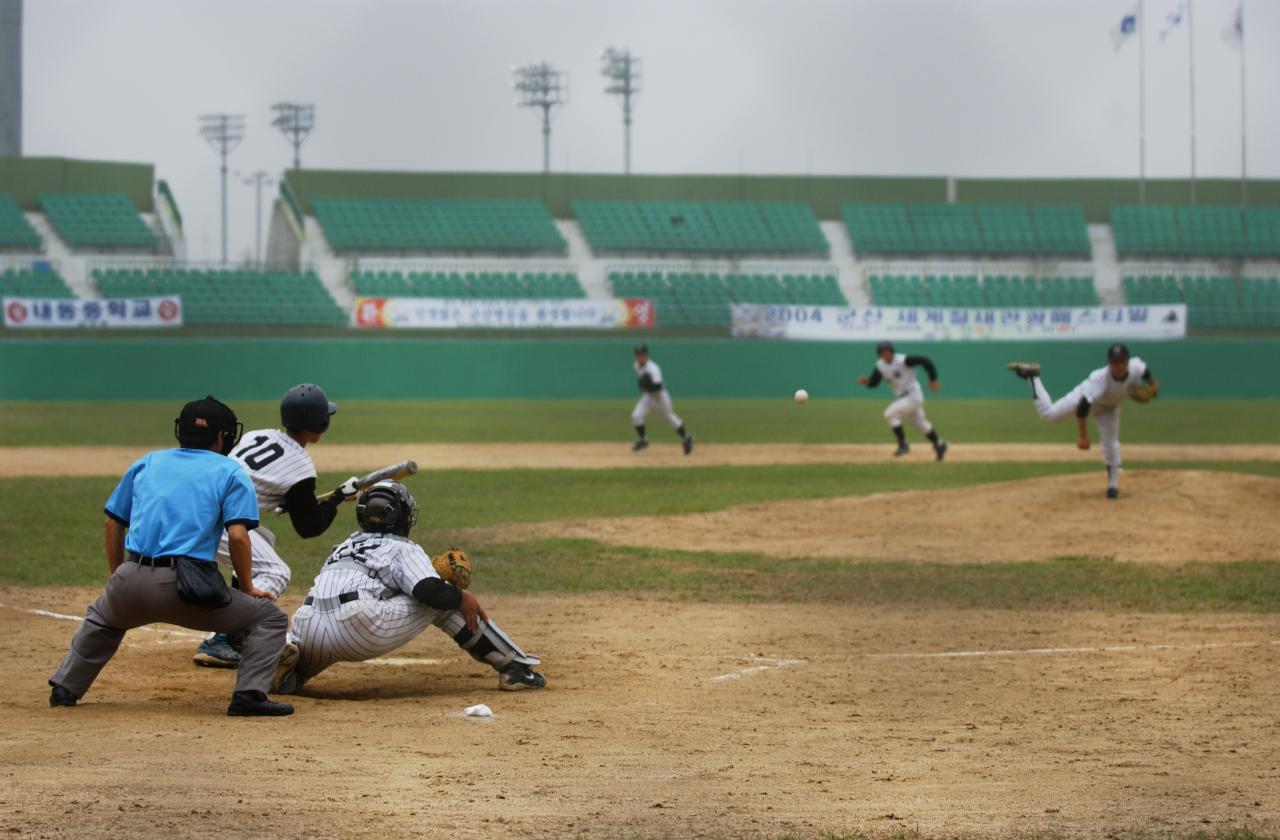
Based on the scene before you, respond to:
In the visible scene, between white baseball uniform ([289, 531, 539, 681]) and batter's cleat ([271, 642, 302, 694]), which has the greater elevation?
white baseball uniform ([289, 531, 539, 681])

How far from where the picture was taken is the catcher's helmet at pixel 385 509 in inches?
299

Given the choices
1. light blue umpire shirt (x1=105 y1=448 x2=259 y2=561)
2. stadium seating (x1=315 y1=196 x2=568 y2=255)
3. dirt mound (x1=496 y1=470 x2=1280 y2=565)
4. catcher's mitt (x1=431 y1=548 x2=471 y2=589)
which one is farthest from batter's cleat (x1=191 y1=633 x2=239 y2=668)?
stadium seating (x1=315 y1=196 x2=568 y2=255)

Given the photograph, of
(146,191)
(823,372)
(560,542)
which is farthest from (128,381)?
(560,542)

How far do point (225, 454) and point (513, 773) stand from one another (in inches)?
92.1

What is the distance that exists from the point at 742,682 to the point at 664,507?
9130 millimetres

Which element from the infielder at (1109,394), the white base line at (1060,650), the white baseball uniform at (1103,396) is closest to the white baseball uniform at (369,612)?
the white base line at (1060,650)

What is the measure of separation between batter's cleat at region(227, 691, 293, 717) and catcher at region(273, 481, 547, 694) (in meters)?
0.64

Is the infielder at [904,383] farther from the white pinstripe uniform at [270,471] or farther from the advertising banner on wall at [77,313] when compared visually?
the advertising banner on wall at [77,313]

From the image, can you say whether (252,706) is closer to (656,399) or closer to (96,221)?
(656,399)

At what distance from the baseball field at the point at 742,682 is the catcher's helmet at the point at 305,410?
4.45ft

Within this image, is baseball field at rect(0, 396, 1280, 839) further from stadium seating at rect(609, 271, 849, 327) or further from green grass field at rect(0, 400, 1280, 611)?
stadium seating at rect(609, 271, 849, 327)

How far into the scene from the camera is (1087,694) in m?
7.80

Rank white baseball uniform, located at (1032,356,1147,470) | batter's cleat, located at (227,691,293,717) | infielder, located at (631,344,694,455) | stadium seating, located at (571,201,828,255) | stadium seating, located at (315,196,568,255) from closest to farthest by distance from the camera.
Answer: batter's cleat, located at (227,691,293,717), white baseball uniform, located at (1032,356,1147,470), infielder, located at (631,344,694,455), stadium seating, located at (315,196,568,255), stadium seating, located at (571,201,828,255)

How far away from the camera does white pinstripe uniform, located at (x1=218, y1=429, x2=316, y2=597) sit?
7.68m
